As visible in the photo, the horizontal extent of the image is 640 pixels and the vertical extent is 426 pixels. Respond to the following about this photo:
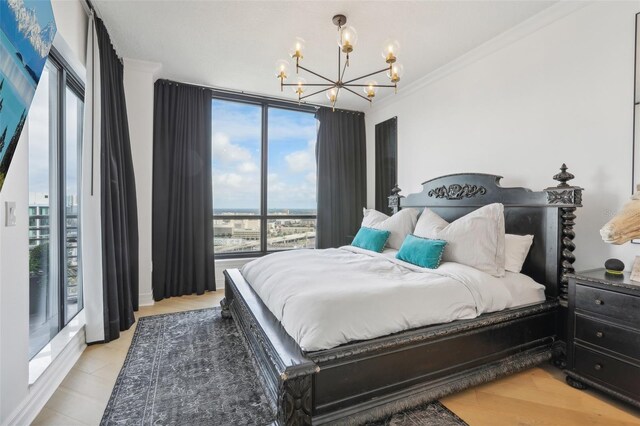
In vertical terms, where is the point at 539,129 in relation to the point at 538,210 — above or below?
above

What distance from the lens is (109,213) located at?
2.70 meters

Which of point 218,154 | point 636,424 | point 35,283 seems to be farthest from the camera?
point 218,154

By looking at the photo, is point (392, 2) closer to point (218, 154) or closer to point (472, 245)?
point (472, 245)

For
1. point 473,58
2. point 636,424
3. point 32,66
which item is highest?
point 473,58

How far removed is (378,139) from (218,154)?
248 centimetres

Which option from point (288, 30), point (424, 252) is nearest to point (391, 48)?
point (288, 30)

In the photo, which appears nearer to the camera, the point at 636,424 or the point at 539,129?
the point at 636,424

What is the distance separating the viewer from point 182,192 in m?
3.96

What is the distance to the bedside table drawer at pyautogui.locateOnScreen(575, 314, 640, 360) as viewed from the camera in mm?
1707

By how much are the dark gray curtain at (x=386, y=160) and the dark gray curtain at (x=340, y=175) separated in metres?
0.36

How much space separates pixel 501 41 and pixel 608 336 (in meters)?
2.60

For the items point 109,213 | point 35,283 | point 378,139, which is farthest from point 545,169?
point 35,283

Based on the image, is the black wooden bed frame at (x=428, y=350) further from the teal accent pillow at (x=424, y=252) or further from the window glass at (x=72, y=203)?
the window glass at (x=72, y=203)

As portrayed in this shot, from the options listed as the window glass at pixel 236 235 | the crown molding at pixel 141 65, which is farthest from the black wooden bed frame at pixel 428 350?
the crown molding at pixel 141 65
